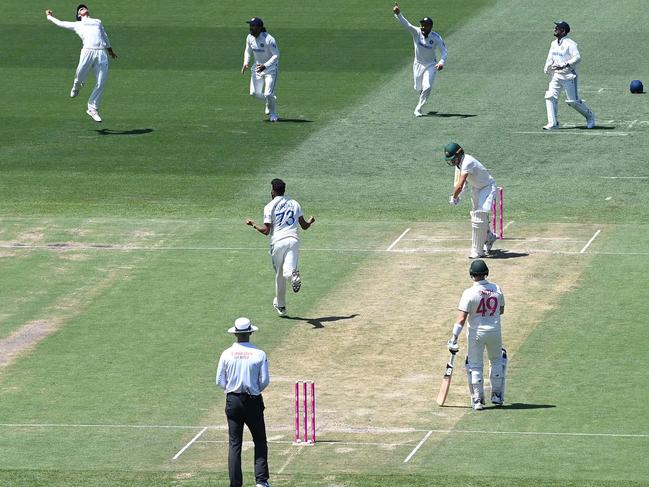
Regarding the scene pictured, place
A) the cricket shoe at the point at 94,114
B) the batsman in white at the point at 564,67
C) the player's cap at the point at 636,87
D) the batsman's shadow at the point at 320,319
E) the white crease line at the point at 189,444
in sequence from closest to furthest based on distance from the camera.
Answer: the white crease line at the point at 189,444 < the batsman's shadow at the point at 320,319 < the batsman in white at the point at 564,67 < the cricket shoe at the point at 94,114 < the player's cap at the point at 636,87

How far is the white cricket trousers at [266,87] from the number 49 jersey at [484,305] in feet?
65.6

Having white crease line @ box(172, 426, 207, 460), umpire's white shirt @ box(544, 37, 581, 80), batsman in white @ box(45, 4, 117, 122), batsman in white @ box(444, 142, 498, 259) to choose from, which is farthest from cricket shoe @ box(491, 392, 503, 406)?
batsman in white @ box(45, 4, 117, 122)

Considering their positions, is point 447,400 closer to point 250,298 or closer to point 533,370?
point 533,370

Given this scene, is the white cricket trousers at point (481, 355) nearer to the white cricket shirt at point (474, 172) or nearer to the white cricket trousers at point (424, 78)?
the white cricket shirt at point (474, 172)

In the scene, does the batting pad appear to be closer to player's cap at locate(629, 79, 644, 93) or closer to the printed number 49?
the printed number 49

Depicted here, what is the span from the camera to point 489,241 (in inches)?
1230

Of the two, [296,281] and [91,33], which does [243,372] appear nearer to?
[296,281]

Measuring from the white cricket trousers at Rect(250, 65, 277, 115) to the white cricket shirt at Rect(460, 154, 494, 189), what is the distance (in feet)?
40.6

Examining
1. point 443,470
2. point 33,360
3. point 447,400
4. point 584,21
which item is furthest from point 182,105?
point 443,470

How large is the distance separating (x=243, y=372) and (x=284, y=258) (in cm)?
742

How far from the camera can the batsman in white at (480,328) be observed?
23188 millimetres

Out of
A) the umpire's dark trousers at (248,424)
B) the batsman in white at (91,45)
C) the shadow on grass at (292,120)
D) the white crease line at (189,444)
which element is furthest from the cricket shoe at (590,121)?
the umpire's dark trousers at (248,424)

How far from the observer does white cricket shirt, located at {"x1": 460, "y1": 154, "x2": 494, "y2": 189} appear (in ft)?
100

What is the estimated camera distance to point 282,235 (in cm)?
2767
